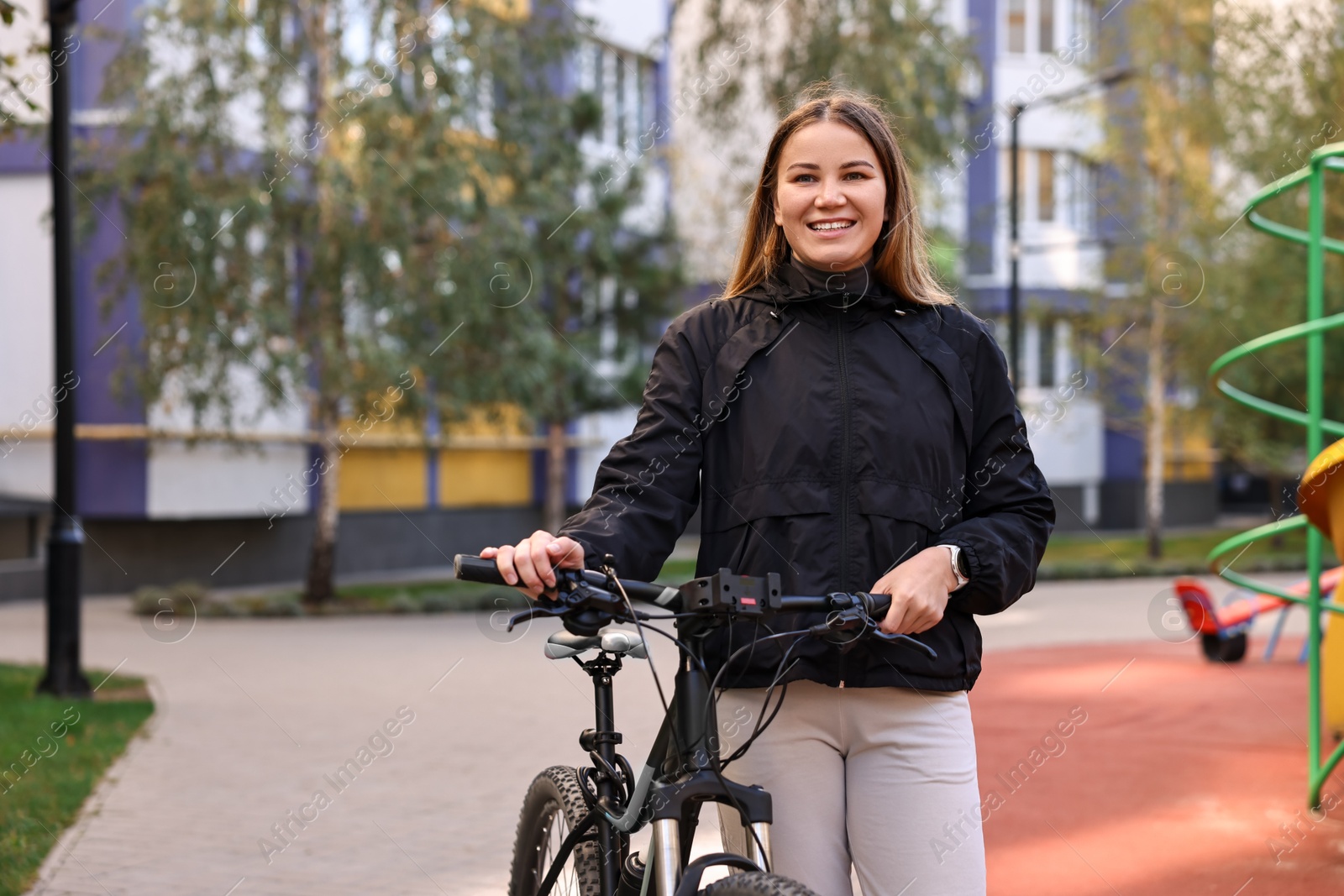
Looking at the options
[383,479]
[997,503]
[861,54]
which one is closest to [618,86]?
[861,54]

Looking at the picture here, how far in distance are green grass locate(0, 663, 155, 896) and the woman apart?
374cm

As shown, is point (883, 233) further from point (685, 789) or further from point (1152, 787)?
point (1152, 787)

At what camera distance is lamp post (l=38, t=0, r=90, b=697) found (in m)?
9.48

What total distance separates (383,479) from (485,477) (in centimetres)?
261

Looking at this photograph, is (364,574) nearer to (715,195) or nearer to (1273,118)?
(715,195)

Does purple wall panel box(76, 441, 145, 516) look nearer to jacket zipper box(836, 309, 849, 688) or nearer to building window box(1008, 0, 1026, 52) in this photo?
jacket zipper box(836, 309, 849, 688)

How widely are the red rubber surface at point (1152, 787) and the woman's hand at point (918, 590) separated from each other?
319 centimetres

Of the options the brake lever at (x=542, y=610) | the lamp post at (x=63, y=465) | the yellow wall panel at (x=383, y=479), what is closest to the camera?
the brake lever at (x=542, y=610)

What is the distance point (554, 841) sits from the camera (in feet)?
10.3

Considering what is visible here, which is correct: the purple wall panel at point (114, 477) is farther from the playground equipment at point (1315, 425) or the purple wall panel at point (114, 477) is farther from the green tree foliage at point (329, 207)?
the playground equipment at point (1315, 425)

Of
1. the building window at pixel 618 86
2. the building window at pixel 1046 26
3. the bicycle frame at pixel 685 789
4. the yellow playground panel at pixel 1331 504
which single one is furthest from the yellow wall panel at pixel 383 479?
the bicycle frame at pixel 685 789

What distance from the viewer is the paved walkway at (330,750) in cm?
575

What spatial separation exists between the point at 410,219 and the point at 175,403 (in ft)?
10.9

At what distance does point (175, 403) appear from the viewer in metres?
16.3
